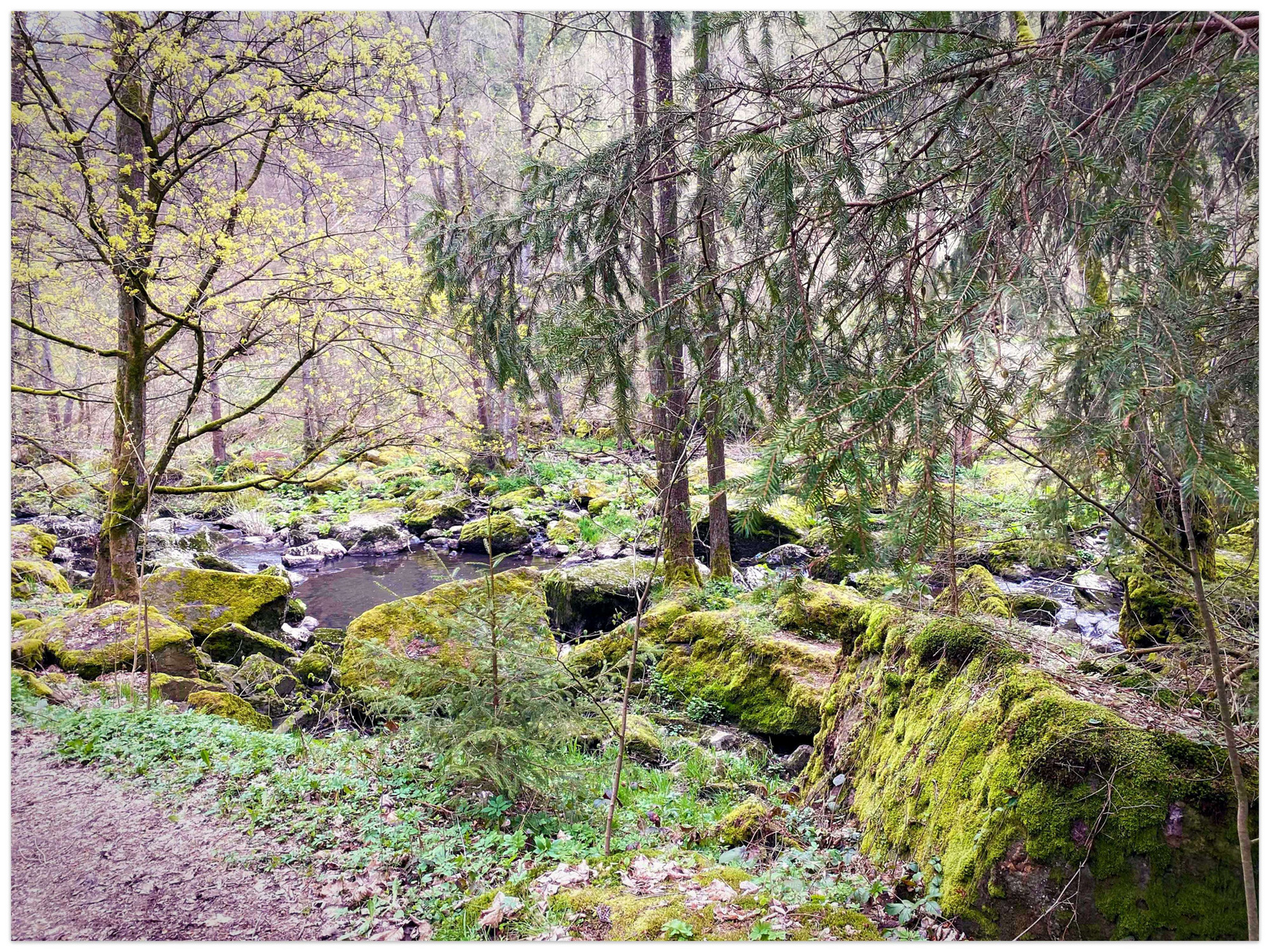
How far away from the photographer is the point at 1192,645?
2.32m

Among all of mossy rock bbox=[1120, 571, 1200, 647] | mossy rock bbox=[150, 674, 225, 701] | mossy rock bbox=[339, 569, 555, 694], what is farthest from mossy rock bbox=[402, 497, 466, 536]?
mossy rock bbox=[1120, 571, 1200, 647]

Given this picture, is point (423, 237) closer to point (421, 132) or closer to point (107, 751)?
point (421, 132)

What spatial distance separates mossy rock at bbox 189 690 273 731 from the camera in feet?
14.7

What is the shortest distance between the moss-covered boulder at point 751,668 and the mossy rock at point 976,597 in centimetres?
97

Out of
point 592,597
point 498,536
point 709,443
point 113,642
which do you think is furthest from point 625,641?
point 498,536

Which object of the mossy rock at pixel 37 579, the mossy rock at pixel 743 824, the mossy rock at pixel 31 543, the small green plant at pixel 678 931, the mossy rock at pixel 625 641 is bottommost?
the mossy rock at pixel 743 824

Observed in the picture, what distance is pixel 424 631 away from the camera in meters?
5.14

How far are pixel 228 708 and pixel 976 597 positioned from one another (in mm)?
5281

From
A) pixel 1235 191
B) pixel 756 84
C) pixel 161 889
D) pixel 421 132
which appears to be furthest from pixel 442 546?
pixel 1235 191

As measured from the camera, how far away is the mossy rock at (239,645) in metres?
6.09

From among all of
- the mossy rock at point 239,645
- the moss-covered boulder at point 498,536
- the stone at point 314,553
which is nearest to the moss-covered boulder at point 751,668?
the mossy rock at point 239,645

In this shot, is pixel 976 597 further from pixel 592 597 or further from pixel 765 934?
pixel 592 597

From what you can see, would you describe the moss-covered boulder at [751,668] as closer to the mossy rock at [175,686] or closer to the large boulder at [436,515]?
the mossy rock at [175,686]

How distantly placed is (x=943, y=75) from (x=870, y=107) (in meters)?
0.25
